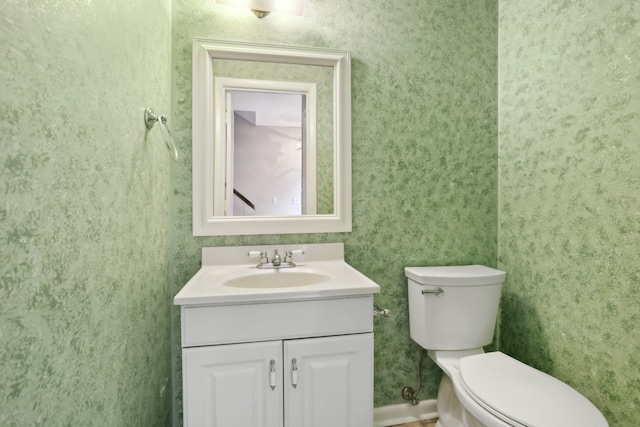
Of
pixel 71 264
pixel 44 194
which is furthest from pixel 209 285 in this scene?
pixel 44 194

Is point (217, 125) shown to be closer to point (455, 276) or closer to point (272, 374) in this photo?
point (272, 374)

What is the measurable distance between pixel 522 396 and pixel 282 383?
0.78 m

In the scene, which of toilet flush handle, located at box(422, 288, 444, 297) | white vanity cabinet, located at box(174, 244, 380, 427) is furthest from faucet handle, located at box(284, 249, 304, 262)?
toilet flush handle, located at box(422, 288, 444, 297)

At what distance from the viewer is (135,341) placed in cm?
99

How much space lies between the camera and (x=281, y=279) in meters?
1.35

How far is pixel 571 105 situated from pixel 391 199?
2.66 ft

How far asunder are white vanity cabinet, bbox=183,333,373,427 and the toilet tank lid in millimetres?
440

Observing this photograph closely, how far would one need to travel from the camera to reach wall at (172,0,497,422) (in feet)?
4.96

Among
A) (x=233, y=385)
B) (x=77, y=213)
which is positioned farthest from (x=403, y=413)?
(x=77, y=213)

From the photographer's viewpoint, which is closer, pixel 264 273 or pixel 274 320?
pixel 274 320

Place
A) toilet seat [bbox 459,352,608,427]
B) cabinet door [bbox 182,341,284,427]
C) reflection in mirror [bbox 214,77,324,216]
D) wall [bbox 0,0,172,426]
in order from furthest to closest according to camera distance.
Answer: reflection in mirror [bbox 214,77,324,216], cabinet door [bbox 182,341,284,427], toilet seat [bbox 459,352,608,427], wall [bbox 0,0,172,426]

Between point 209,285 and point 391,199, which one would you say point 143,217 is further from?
point 391,199

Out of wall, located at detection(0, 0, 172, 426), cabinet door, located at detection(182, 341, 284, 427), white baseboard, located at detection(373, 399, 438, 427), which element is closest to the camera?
wall, located at detection(0, 0, 172, 426)

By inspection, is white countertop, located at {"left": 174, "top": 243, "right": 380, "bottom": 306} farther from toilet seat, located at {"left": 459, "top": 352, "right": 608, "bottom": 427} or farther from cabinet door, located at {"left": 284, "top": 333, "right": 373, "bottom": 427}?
toilet seat, located at {"left": 459, "top": 352, "right": 608, "bottom": 427}
